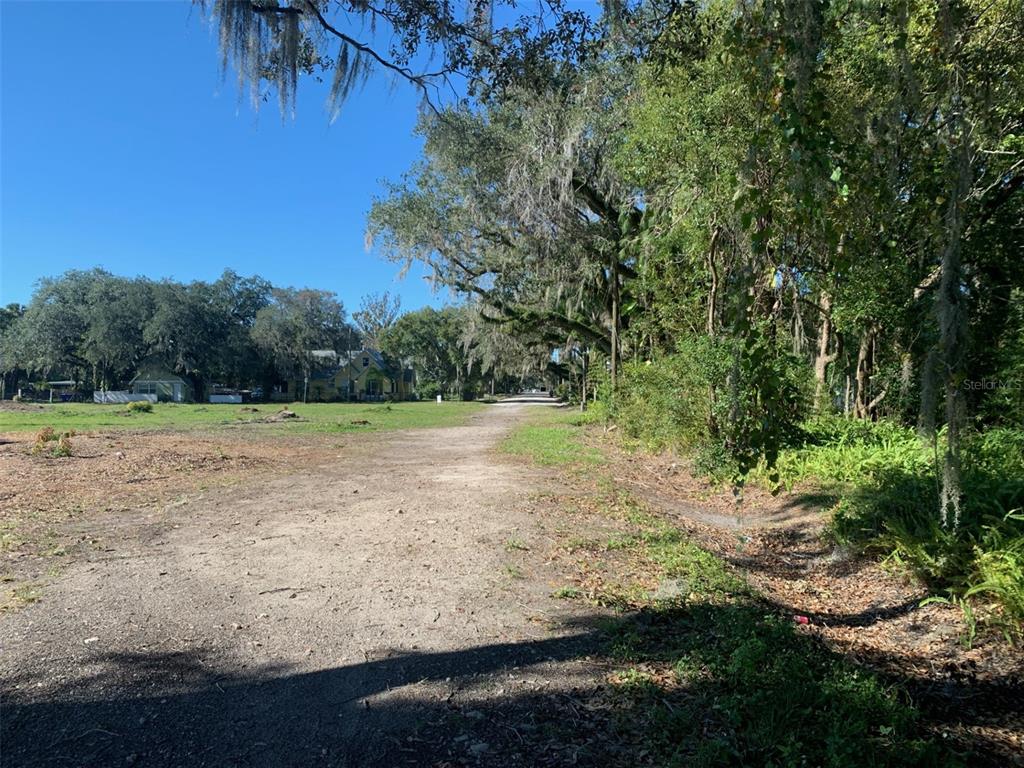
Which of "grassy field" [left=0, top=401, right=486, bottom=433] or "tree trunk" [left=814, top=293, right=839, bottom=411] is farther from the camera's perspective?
"grassy field" [left=0, top=401, right=486, bottom=433]

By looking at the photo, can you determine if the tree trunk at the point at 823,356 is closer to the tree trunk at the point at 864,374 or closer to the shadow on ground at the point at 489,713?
the tree trunk at the point at 864,374

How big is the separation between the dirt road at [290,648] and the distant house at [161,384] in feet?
201

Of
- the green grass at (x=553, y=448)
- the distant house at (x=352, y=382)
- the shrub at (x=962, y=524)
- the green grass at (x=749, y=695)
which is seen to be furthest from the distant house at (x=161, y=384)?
the green grass at (x=749, y=695)

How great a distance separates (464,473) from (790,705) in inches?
305

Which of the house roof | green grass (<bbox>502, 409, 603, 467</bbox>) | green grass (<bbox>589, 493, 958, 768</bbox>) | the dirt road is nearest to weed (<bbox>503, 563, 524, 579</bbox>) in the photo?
the dirt road

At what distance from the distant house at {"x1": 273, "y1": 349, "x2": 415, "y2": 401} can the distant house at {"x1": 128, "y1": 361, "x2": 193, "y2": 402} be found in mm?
10492

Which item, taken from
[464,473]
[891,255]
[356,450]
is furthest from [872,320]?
[356,450]

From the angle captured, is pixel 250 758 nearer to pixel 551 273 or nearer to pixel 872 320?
pixel 872 320

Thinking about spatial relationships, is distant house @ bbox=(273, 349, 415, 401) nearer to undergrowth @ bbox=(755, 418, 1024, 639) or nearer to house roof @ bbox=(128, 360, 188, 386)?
house roof @ bbox=(128, 360, 188, 386)

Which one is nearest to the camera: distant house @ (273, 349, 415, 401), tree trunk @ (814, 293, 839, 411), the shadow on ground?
the shadow on ground

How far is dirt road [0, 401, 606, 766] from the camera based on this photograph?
265 centimetres

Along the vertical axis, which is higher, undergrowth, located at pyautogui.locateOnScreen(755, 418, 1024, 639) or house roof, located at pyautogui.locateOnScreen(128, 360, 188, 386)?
house roof, located at pyautogui.locateOnScreen(128, 360, 188, 386)

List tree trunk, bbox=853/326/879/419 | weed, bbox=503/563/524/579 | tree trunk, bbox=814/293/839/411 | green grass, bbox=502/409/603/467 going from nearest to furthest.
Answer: weed, bbox=503/563/524/579, tree trunk, bbox=814/293/839/411, green grass, bbox=502/409/603/467, tree trunk, bbox=853/326/879/419

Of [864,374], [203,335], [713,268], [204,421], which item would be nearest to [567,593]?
[713,268]
